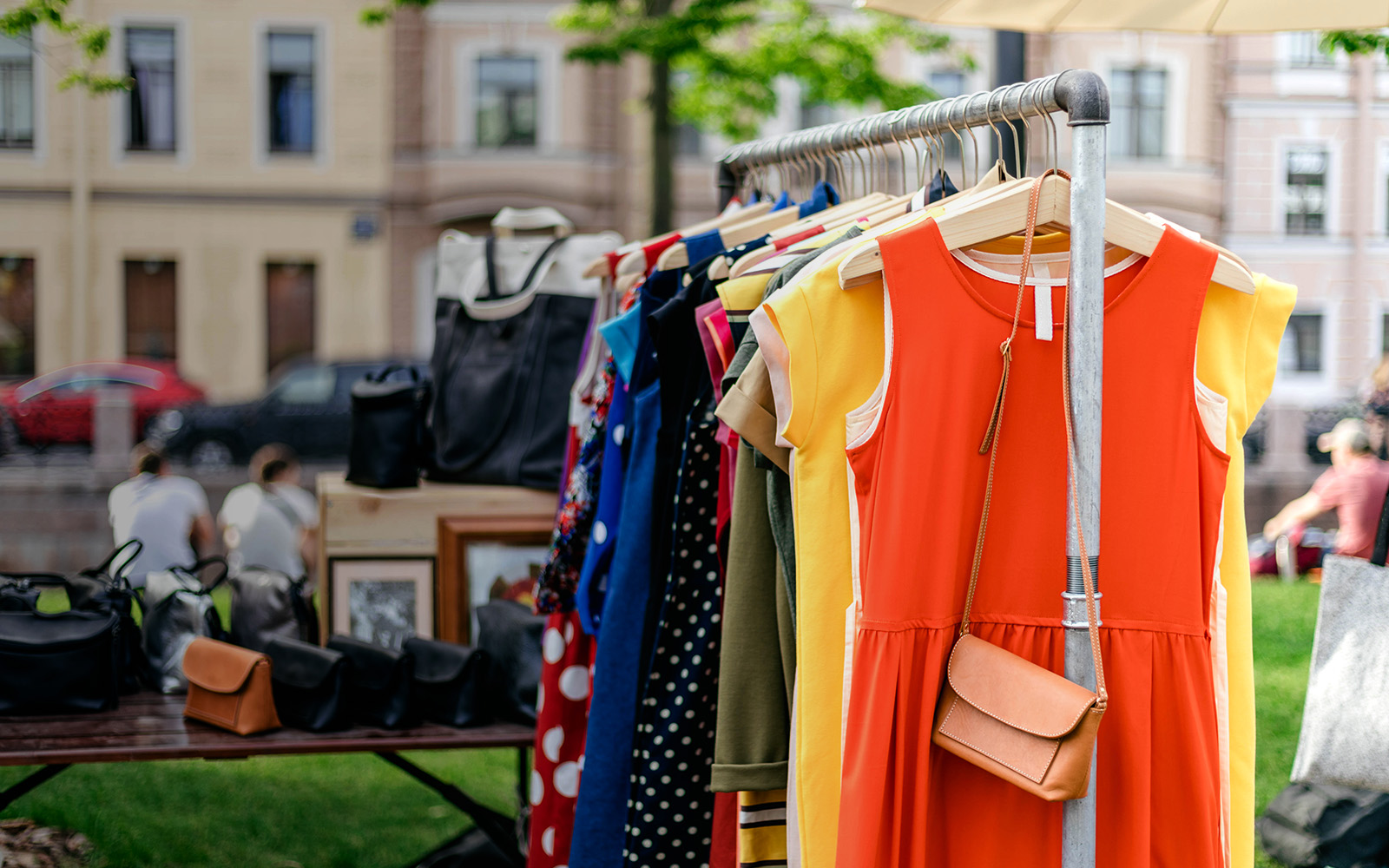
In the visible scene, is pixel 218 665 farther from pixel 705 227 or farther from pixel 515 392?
pixel 705 227

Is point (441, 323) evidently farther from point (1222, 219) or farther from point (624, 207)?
point (1222, 219)

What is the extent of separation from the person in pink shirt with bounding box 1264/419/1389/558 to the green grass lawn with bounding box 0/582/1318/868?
1678 mm

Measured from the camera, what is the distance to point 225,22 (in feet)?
65.0

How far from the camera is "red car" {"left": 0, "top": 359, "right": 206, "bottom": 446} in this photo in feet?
49.2

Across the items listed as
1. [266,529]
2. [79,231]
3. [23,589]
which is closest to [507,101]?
[79,231]

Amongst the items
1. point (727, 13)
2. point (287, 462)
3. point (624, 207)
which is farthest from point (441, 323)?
point (624, 207)

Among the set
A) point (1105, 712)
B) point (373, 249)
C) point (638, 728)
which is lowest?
point (638, 728)

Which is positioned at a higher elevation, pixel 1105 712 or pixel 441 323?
pixel 441 323

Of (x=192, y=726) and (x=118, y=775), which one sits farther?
(x=118, y=775)

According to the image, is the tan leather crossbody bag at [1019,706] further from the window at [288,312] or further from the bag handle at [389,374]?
the window at [288,312]

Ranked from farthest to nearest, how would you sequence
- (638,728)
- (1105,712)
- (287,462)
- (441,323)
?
(287,462), (441,323), (638,728), (1105,712)

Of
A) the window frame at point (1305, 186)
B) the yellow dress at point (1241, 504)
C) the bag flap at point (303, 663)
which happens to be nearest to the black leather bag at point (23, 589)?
the bag flap at point (303, 663)

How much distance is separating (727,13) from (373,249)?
10796 mm

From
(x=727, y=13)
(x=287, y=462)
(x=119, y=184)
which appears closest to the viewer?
(x=287, y=462)
